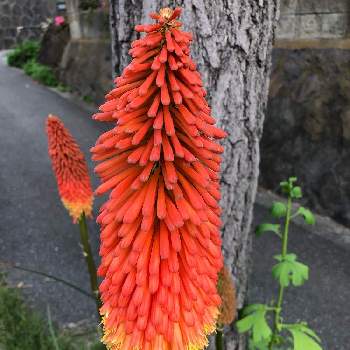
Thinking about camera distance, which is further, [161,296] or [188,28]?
[188,28]

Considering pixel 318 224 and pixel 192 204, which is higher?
pixel 192 204

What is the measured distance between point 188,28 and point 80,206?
4.47 ft

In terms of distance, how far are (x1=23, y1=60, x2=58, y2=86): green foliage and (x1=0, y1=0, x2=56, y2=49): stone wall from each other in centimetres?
705

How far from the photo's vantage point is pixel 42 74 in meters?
13.5

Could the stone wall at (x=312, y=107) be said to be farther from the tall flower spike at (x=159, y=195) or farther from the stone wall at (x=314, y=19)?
the tall flower spike at (x=159, y=195)

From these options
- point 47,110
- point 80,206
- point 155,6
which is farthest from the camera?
point 47,110

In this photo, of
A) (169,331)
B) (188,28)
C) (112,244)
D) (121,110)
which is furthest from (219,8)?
(169,331)

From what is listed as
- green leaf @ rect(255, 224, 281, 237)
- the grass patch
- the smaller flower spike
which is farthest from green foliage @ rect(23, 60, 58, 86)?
green leaf @ rect(255, 224, 281, 237)

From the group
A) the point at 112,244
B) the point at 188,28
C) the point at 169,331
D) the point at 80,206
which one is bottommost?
the point at 80,206

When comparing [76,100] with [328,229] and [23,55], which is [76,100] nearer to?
[23,55]

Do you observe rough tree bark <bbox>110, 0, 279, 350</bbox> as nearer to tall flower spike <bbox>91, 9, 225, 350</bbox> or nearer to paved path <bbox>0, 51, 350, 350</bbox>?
tall flower spike <bbox>91, 9, 225, 350</bbox>

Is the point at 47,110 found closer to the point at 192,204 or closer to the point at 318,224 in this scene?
the point at 318,224

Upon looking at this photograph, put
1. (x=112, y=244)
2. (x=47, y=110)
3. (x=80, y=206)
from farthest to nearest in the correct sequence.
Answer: (x=47, y=110), (x=80, y=206), (x=112, y=244)

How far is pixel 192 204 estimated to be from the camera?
1.18 m
